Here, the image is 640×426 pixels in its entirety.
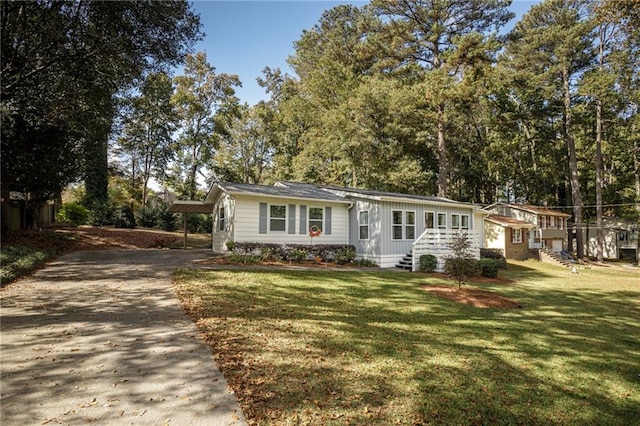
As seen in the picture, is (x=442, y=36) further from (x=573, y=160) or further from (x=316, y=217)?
(x=316, y=217)

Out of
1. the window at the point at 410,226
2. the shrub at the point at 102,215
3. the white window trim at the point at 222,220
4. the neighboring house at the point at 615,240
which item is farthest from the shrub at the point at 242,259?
the neighboring house at the point at 615,240

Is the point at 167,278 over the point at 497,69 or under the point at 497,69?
under

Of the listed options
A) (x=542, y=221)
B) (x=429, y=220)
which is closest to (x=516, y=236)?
(x=542, y=221)

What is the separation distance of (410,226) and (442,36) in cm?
1796

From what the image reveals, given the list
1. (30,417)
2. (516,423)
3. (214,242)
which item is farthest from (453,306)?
→ (214,242)

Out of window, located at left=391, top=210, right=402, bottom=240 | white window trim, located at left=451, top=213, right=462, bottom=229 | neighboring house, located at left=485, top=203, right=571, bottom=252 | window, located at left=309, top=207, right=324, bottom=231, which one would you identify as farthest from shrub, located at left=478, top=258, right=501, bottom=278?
neighboring house, located at left=485, top=203, right=571, bottom=252

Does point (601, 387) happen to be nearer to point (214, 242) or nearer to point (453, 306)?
point (453, 306)

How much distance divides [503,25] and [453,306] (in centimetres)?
2590

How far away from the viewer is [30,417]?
3213mm

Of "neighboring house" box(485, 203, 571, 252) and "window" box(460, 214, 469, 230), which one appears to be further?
"neighboring house" box(485, 203, 571, 252)

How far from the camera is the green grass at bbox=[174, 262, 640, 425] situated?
12.3 feet

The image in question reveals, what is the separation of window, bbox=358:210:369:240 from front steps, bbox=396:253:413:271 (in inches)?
77.8

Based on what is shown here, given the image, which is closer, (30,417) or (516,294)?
(30,417)

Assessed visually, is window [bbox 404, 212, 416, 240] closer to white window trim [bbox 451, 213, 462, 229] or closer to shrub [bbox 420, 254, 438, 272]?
shrub [bbox 420, 254, 438, 272]
